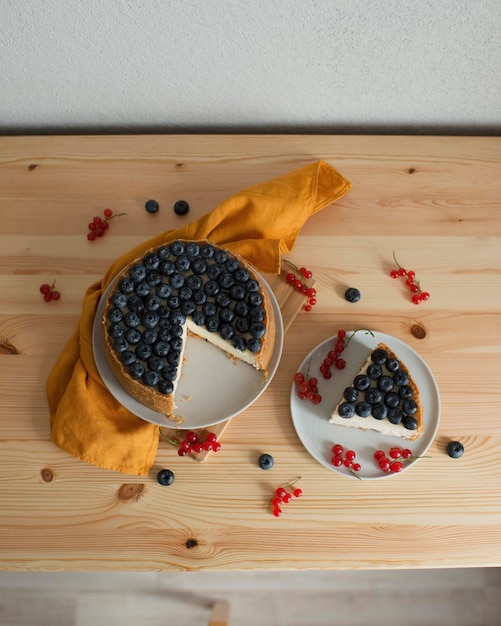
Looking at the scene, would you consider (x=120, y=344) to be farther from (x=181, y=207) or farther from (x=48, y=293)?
(x=181, y=207)

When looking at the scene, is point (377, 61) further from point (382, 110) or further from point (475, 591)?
point (475, 591)

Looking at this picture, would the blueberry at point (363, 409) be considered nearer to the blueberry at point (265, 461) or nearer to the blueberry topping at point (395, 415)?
the blueberry topping at point (395, 415)

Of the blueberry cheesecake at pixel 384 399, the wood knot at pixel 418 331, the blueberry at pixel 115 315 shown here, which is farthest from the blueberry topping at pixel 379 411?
the blueberry at pixel 115 315

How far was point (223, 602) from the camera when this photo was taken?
6.27ft

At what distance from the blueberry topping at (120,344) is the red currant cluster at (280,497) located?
485 millimetres

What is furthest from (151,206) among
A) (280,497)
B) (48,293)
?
(280,497)

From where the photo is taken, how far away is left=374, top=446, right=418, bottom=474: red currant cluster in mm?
1281

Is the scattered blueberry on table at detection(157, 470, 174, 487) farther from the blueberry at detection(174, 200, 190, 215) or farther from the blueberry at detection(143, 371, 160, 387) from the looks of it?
the blueberry at detection(174, 200, 190, 215)

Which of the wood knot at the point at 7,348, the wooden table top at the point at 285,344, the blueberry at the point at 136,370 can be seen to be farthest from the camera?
the wood knot at the point at 7,348

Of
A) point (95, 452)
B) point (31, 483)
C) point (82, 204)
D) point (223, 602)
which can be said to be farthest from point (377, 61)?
point (223, 602)

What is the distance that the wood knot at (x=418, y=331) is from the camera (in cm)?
140

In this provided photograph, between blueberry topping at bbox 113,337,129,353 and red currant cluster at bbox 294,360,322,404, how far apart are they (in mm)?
409

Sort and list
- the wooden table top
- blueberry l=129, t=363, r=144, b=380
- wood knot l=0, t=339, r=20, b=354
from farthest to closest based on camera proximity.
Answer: wood knot l=0, t=339, r=20, b=354
the wooden table top
blueberry l=129, t=363, r=144, b=380

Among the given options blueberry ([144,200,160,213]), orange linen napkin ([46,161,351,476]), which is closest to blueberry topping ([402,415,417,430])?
orange linen napkin ([46,161,351,476])
